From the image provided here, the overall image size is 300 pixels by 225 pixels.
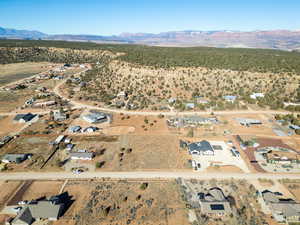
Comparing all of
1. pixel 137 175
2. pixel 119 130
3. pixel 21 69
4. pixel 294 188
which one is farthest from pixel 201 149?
pixel 21 69

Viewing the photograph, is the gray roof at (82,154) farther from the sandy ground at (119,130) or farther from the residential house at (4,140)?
the residential house at (4,140)

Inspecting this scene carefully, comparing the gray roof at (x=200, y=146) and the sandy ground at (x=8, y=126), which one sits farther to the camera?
the sandy ground at (x=8, y=126)

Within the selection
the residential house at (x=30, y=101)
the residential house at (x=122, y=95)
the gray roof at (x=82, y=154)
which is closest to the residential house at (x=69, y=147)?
the gray roof at (x=82, y=154)

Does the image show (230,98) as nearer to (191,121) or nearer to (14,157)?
(191,121)

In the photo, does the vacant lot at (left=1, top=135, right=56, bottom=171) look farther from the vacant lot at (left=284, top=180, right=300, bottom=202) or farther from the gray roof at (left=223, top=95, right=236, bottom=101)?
the gray roof at (left=223, top=95, right=236, bottom=101)

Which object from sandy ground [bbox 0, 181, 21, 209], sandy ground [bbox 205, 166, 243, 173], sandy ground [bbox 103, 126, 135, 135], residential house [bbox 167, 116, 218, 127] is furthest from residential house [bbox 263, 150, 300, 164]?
sandy ground [bbox 0, 181, 21, 209]
